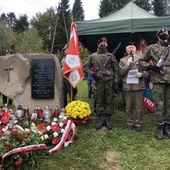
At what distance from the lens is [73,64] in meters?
5.88

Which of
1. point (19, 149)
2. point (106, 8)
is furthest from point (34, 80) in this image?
point (106, 8)

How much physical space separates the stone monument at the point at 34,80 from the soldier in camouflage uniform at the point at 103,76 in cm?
103

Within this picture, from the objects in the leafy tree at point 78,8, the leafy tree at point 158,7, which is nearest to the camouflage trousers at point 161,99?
the leafy tree at point 158,7

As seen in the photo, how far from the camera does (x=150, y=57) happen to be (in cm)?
467

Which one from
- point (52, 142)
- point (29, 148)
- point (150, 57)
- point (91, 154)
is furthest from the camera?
point (150, 57)

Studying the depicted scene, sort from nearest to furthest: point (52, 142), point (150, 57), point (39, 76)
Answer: point (52, 142) → point (150, 57) → point (39, 76)

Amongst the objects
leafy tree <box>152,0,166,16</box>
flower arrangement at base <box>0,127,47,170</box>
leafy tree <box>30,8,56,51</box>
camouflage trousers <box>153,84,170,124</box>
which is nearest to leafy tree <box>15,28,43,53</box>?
leafy tree <box>30,8,56,51</box>

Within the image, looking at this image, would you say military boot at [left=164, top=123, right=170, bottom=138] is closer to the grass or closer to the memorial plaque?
the grass

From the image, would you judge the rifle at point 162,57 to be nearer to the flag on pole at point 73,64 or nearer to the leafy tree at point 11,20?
the flag on pole at point 73,64

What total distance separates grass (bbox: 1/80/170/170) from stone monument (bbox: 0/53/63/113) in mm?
1175

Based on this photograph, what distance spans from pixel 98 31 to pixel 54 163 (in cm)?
335

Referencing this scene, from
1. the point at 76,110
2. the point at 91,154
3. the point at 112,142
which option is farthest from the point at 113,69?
the point at 91,154

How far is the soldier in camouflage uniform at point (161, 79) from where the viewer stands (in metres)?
4.49

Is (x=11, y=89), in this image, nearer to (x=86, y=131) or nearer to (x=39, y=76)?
(x=39, y=76)
